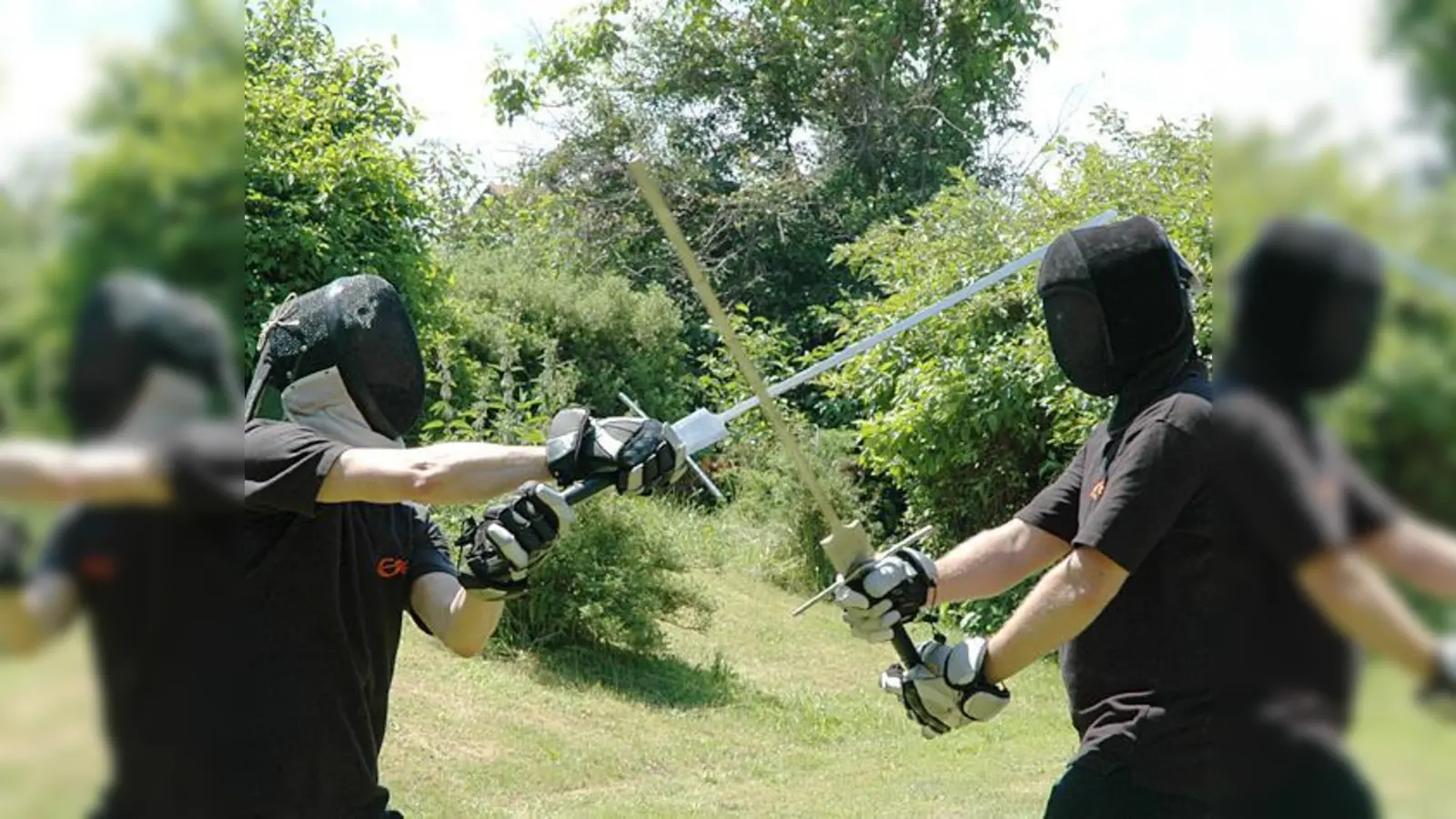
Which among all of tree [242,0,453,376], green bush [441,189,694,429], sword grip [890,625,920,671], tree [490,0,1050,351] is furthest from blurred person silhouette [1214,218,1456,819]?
tree [490,0,1050,351]

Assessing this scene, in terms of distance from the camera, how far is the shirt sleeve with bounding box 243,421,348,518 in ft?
9.55

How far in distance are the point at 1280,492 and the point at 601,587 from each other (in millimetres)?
9220

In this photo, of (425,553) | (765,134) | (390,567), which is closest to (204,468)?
(390,567)

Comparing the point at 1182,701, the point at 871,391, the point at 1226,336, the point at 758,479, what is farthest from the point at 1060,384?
the point at 1226,336

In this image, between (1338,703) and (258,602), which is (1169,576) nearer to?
(258,602)

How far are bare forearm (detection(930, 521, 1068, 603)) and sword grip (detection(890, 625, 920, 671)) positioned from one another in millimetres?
171

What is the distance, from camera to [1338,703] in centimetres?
73

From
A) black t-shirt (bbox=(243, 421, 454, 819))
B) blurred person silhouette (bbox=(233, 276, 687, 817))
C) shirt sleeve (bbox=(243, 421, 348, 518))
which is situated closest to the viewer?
shirt sleeve (bbox=(243, 421, 348, 518))

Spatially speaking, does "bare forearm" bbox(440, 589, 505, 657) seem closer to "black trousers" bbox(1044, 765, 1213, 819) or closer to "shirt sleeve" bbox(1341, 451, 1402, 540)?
"black trousers" bbox(1044, 765, 1213, 819)

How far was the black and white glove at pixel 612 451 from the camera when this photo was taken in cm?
321

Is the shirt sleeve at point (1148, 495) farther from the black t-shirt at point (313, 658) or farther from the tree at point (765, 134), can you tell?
the tree at point (765, 134)

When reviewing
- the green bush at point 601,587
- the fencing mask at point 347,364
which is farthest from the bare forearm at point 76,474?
the green bush at point 601,587

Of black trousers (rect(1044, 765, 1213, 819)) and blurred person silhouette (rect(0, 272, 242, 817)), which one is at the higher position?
blurred person silhouette (rect(0, 272, 242, 817))

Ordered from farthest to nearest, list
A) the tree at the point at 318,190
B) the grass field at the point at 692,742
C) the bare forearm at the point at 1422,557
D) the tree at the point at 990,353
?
A: 1. the tree at the point at 990,353
2. the tree at the point at 318,190
3. the grass field at the point at 692,742
4. the bare forearm at the point at 1422,557
